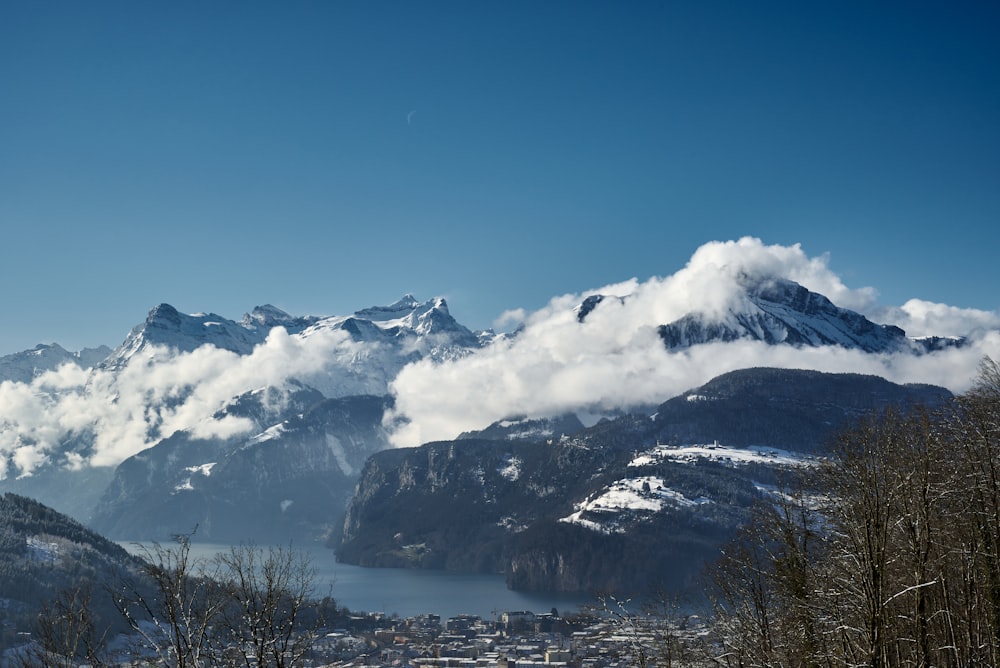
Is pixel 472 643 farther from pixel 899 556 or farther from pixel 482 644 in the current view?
pixel 899 556

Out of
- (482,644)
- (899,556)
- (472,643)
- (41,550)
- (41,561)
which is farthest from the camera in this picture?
(41,550)

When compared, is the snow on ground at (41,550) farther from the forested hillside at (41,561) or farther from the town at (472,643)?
the town at (472,643)

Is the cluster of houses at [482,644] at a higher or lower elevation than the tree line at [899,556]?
lower

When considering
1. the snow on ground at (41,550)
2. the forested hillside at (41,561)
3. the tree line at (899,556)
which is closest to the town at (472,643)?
the forested hillside at (41,561)

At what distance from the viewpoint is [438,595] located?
632ft

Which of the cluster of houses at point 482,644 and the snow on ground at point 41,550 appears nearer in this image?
the cluster of houses at point 482,644

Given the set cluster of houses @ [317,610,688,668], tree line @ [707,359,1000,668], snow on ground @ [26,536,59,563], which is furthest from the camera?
snow on ground @ [26,536,59,563]

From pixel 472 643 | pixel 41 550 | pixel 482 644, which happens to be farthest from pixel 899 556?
pixel 41 550

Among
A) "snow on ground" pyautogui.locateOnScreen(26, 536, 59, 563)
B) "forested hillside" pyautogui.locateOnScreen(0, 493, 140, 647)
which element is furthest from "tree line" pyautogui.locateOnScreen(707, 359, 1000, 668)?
"snow on ground" pyautogui.locateOnScreen(26, 536, 59, 563)

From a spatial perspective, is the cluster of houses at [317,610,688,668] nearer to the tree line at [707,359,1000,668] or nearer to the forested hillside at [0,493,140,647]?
the forested hillside at [0,493,140,647]

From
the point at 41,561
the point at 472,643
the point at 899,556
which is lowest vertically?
the point at 472,643

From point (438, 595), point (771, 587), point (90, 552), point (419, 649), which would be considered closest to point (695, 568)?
point (438, 595)

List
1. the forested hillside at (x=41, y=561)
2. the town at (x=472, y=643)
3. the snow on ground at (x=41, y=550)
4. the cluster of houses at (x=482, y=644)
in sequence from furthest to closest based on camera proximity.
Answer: the snow on ground at (x=41, y=550)
the forested hillside at (x=41, y=561)
the cluster of houses at (x=482, y=644)
the town at (x=472, y=643)

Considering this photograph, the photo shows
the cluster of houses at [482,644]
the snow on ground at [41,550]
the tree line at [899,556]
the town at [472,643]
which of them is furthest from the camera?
the snow on ground at [41,550]
